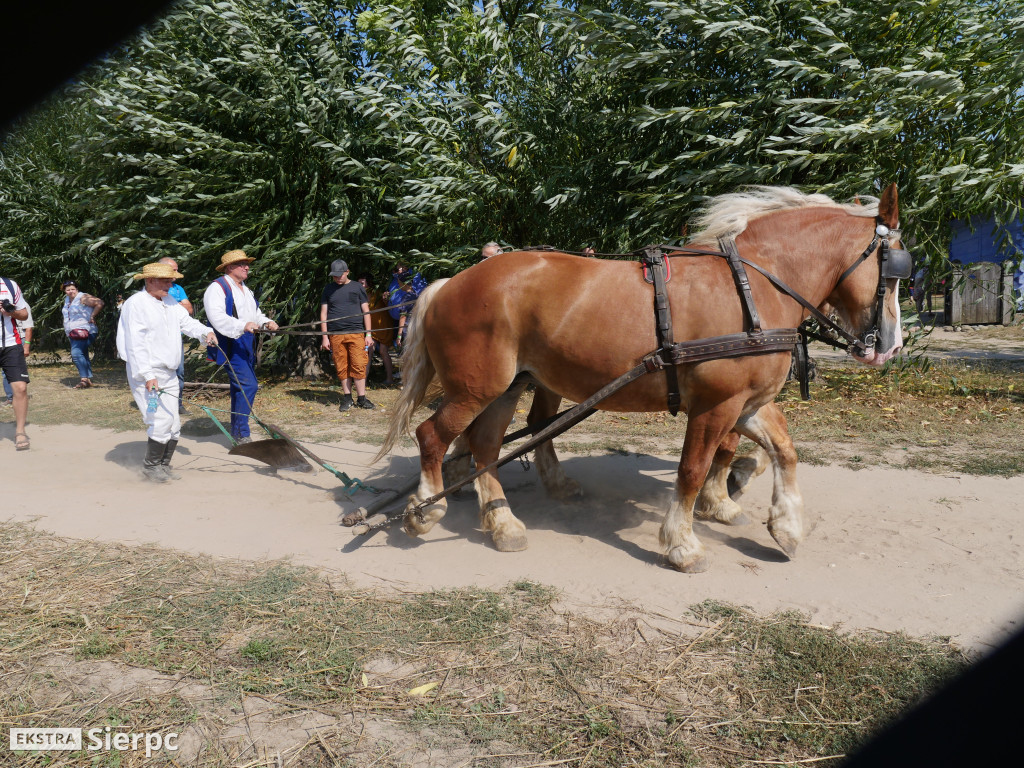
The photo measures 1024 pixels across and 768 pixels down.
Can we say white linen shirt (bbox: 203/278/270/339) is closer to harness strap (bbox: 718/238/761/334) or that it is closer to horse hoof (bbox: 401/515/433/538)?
horse hoof (bbox: 401/515/433/538)

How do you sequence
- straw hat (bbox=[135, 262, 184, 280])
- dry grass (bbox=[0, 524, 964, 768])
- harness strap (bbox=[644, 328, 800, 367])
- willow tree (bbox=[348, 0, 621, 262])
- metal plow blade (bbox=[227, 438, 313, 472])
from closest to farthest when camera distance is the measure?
dry grass (bbox=[0, 524, 964, 768])
harness strap (bbox=[644, 328, 800, 367])
straw hat (bbox=[135, 262, 184, 280])
metal plow blade (bbox=[227, 438, 313, 472])
willow tree (bbox=[348, 0, 621, 262])

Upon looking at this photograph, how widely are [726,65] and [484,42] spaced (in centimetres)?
321

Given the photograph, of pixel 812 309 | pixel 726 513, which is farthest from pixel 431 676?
pixel 812 309

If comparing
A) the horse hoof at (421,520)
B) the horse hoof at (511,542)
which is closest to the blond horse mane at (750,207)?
the horse hoof at (511,542)

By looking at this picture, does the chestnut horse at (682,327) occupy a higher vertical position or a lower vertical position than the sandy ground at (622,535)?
higher

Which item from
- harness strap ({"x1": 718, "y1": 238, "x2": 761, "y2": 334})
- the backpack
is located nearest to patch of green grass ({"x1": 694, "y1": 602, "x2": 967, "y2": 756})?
harness strap ({"x1": 718, "y1": 238, "x2": 761, "y2": 334})

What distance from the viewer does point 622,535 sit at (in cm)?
436

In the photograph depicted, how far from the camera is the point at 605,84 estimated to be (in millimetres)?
8578

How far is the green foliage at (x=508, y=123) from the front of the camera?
6.95 m

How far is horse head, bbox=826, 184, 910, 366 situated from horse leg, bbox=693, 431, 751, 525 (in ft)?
3.55

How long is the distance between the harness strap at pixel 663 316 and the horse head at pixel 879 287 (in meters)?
1.05

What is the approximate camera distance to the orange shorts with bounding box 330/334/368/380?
896 centimetres

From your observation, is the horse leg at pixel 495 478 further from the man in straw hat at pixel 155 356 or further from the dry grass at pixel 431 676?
the man in straw hat at pixel 155 356

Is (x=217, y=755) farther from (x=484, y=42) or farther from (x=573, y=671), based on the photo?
(x=484, y=42)
